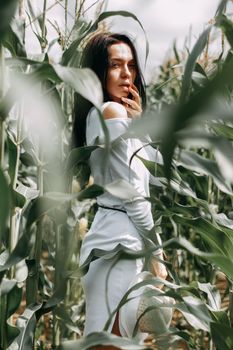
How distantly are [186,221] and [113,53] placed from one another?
54cm

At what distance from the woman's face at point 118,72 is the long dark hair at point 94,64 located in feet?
0.04

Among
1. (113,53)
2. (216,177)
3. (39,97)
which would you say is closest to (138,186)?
(113,53)

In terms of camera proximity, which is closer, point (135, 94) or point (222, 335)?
point (222, 335)

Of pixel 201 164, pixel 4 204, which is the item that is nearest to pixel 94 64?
pixel 201 164

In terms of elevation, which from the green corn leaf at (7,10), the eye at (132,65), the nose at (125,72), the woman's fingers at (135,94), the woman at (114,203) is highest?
the eye at (132,65)

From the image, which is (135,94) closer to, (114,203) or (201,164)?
(114,203)

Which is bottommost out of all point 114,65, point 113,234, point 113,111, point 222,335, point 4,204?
point 222,335

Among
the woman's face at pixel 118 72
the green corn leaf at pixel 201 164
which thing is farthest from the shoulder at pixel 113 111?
Result: the green corn leaf at pixel 201 164

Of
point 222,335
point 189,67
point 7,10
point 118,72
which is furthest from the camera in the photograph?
point 118,72

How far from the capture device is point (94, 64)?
1575 millimetres

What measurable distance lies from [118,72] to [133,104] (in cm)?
8

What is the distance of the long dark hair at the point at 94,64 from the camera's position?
156 centimetres

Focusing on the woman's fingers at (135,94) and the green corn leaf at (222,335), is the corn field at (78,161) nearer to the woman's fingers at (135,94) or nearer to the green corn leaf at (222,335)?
the green corn leaf at (222,335)

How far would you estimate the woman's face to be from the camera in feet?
5.11
